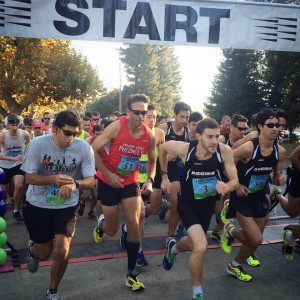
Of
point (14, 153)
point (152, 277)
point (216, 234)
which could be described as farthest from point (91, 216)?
point (152, 277)

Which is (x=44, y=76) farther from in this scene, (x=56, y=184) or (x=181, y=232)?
(x=56, y=184)

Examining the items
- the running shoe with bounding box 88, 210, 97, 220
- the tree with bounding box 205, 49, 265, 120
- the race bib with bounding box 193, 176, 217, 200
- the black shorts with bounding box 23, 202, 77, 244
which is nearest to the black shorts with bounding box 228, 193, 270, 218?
the race bib with bounding box 193, 176, 217, 200

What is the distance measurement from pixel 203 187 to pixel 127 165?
1.03 meters

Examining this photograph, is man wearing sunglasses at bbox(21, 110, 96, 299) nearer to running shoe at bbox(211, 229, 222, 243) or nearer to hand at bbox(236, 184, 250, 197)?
hand at bbox(236, 184, 250, 197)

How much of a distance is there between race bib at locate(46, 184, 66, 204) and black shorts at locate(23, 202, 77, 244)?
0.10 m

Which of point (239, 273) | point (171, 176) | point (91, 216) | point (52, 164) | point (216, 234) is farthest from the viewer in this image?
point (91, 216)

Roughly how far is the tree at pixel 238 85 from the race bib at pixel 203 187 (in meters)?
32.9

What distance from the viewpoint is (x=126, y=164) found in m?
4.62

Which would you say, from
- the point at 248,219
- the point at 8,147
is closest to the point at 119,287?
the point at 248,219

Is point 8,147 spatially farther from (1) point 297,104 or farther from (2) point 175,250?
(1) point 297,104

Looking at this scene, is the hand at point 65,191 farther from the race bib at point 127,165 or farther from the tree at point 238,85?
the tree at point 238,85

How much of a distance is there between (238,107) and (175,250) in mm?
33392

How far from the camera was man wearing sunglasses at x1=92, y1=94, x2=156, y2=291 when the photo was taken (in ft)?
14.5

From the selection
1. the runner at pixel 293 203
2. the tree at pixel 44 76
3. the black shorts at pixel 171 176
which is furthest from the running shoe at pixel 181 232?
the tree at pixel 44 76
